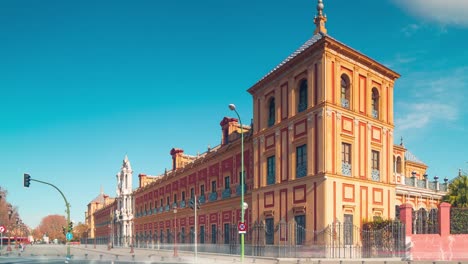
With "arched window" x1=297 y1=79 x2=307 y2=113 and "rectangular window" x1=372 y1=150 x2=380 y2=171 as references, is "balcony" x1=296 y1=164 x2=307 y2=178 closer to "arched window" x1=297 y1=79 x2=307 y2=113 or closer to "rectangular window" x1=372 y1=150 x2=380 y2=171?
"arched window" x1=297 y1=79 x2=307 y2=113

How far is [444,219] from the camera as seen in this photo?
953 inches

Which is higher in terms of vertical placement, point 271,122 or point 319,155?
point 271,122

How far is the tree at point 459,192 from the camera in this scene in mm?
31516

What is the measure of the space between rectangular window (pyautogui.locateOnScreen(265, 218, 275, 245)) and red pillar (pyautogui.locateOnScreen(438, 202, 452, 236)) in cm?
991

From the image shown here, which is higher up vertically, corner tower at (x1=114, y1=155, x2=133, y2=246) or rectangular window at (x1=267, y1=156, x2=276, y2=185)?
rectangular window at (x1=267, y1=156, x2=276, y2=185)

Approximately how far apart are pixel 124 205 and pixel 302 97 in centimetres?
5512

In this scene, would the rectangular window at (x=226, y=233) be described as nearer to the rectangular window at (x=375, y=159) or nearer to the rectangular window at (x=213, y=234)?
the rectangular window at (x=213, y=234)

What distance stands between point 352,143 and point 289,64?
6372mm

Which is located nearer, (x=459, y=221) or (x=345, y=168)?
(x=459, y=221)

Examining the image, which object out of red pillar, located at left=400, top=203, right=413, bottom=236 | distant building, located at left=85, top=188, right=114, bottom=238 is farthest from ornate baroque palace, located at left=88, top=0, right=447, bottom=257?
distant building, located at left=85, top=188, right=114, bottom=238

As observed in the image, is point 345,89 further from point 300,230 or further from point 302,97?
point 300,230

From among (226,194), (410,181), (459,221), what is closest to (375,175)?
(459,221)

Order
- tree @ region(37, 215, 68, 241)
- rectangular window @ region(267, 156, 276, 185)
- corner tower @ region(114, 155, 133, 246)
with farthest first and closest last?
tree @ region(37, 215, 68, 241) < corner tower @ region(114, 155, 133, 246) < rectangular window @ region(267, 156, 276, 185)

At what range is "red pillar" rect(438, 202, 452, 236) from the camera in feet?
79.0
